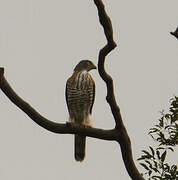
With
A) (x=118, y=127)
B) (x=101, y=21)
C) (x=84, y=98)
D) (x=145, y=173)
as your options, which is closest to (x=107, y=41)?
(x=101, y=21)

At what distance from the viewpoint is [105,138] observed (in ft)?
15.6

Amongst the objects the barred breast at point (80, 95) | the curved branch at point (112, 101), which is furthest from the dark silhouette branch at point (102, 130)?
the barred breast at point (80, 95)

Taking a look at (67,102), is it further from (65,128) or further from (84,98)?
(65,128)

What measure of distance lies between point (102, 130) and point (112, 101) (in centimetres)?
36

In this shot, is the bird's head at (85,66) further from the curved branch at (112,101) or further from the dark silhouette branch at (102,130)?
the curved branch at (112,101)

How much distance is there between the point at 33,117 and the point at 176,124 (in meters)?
1.23

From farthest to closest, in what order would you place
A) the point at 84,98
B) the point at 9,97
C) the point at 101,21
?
the point at 84,98, the point at 9,97, the point at 101,21

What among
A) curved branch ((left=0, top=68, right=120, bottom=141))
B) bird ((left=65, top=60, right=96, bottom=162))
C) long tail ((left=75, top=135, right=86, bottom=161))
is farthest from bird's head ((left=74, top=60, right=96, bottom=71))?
curved branch ((left=0, top=68, right=120, bottom=141))

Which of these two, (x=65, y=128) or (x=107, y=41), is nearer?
(x=107, y=41)

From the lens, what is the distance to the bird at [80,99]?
22.8ft

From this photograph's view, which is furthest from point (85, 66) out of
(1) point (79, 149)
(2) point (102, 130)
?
(2) point (102, 130)

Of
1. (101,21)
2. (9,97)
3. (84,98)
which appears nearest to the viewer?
(101,21)

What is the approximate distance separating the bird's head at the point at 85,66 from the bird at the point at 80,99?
1.8 inches

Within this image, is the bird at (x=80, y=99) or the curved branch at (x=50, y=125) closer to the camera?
the curved branch at (x=50, y=125)
